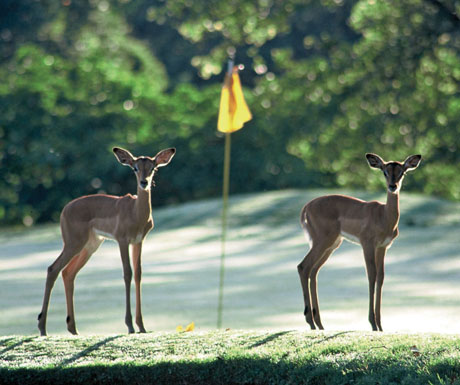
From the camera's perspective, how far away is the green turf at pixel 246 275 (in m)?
10.2

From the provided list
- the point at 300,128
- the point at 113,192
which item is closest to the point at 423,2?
the point at 300,128

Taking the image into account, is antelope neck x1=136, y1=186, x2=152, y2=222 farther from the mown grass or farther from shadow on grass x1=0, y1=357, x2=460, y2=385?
shadow on grass x1=0, y1=357, x2=460, y2=385

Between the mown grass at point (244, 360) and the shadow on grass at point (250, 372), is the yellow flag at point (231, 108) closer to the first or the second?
the mown grass at point (244, 360)

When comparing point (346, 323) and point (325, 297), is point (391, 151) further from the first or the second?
point (346, 323)

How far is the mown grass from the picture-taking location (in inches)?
258

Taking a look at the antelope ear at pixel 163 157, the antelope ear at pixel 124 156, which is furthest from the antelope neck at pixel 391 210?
the antelope ear at pixel 124 156

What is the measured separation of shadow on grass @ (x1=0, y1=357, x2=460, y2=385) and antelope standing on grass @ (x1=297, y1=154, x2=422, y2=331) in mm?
1304

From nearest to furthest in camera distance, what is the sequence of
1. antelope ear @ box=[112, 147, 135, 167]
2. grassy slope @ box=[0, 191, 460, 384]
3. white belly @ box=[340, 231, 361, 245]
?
grassy slope @ box=[0, 191, 460, 384]
antelope ear @ box=[112, 147, 135, 167]
white belly @ box=[340, 231, 361, 245]

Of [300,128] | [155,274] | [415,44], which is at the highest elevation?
[415,44]

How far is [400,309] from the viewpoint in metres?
10.7

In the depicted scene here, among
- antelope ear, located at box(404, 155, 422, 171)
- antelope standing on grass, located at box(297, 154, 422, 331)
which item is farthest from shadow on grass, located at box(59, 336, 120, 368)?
antelope ear, located at box(404, 155, 422, 171)

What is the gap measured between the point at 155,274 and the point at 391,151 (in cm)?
1343

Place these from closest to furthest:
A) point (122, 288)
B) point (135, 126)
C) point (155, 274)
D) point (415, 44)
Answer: point (122, 288), point (155, 274), point (415, 44), point (135, 126)

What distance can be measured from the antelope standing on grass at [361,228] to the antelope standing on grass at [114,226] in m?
1.50
